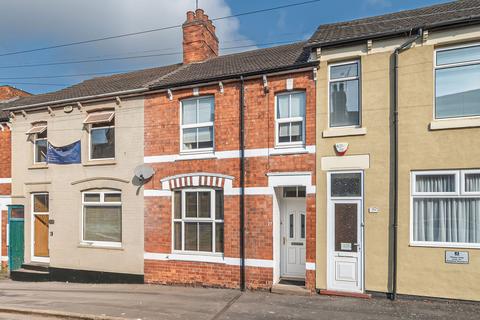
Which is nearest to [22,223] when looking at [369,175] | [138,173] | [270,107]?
[138,173]

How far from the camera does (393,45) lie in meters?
9.20

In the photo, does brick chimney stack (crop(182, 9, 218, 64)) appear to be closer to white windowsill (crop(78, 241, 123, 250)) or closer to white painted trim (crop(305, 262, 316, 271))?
white windowsill (crop(78, 241, 123, 250))

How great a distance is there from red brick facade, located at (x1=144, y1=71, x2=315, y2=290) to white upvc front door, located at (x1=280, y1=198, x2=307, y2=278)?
64 centimetres

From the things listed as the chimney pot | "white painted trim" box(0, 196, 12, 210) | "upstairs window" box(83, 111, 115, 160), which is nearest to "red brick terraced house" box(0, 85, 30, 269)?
"white painted trim" box(0, 196, 12, 210)

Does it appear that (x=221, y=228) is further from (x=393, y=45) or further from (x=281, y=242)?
(x=393, y=45)

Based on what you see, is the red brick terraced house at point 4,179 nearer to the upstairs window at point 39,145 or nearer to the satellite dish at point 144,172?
the upstairs window at point 39,145

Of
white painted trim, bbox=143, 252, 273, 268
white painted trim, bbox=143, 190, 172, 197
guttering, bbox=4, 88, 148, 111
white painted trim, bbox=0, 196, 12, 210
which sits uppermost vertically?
guttering, bbox=4, 88, 148, 111

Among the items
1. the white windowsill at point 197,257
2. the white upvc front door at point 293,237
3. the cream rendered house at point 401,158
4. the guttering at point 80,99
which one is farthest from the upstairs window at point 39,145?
the cream rendered house at point 401,158

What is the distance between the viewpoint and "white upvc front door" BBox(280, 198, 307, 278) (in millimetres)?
10602

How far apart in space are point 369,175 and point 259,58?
565 centimetres

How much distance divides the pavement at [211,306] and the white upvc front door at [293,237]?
1.15 meters

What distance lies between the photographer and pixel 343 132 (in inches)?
377

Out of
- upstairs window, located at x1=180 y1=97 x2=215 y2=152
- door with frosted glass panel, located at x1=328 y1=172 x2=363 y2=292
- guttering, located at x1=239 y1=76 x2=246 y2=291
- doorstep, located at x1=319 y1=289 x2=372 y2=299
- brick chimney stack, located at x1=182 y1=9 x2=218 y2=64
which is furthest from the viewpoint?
brick chimney stack, located at x1=182 y1=9 x2=218 y2=64

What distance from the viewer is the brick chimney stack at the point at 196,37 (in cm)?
1540
